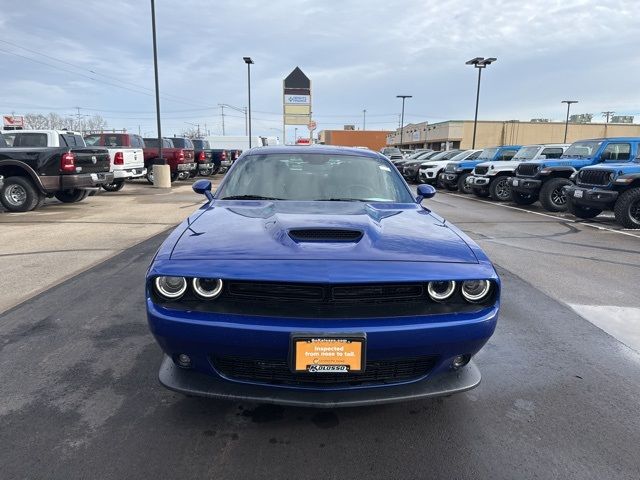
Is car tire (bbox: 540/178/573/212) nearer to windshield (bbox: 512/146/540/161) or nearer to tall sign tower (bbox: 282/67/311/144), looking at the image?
A: windshield (bbox: 512/146/540/161)

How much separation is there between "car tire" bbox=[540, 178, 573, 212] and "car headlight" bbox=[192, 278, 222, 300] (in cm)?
1268

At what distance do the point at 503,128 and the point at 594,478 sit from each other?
2403 inches

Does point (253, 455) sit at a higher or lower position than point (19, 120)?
lower

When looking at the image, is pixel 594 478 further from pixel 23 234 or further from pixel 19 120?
pixel 19 120

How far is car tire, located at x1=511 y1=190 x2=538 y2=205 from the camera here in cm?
1445

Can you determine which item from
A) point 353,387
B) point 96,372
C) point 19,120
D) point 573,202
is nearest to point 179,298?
point 353,387

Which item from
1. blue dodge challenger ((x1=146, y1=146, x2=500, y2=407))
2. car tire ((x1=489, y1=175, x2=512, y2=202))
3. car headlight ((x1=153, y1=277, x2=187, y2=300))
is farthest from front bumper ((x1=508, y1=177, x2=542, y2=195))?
car headlight ((x1=153, y1=277, x2=187, y2=300))

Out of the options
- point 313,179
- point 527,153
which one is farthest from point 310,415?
point 527,153

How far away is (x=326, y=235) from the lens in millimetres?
2551

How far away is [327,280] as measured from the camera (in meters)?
2.10

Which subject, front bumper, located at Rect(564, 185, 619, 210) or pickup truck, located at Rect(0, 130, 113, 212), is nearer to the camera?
front bumper, located at Rect(564, 185, 619, 210)

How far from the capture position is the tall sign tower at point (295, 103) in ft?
116

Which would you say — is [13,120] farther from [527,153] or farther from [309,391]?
[309,391]

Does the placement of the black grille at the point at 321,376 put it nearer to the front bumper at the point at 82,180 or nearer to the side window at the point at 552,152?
the front bumper at the point at 82,180
